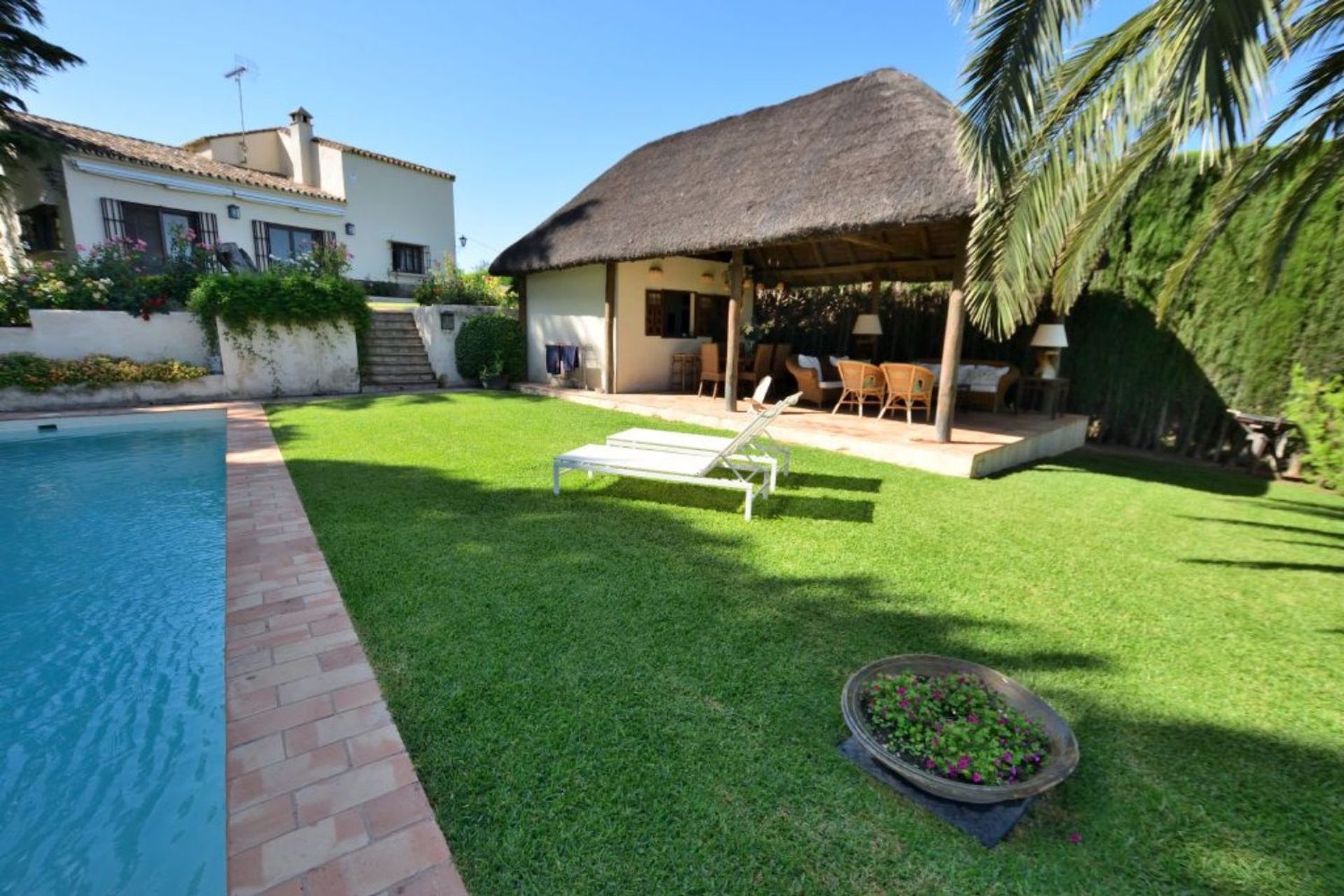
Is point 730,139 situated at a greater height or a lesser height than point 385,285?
greater

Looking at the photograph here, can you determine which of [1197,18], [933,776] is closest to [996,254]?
[1197,18]

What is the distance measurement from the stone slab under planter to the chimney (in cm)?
2443

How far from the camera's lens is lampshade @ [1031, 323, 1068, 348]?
8250 mm

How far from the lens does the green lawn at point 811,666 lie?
5.75ft

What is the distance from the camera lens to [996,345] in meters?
10.5

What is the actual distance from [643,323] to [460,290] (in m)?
6.18

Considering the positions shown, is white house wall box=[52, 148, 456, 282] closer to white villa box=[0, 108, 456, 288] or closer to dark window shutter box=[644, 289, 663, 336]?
white villa box=[0, 108, 456, 288]

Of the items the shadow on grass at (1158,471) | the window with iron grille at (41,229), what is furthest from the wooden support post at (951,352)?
the window with iron grille at (41,229)

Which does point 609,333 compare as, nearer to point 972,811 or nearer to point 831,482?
point 831,482

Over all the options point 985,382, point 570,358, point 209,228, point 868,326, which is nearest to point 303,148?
point 209,228

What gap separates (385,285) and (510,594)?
66.8 ft

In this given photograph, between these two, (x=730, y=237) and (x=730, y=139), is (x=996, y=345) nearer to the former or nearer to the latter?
(x=730, y=237)

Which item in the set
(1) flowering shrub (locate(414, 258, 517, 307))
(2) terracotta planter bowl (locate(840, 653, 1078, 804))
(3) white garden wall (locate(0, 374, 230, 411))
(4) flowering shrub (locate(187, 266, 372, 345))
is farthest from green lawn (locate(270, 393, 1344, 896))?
(1) flowering shrub (locate(414, 258, 517, 307))

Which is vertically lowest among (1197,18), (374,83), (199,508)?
(199,508)
